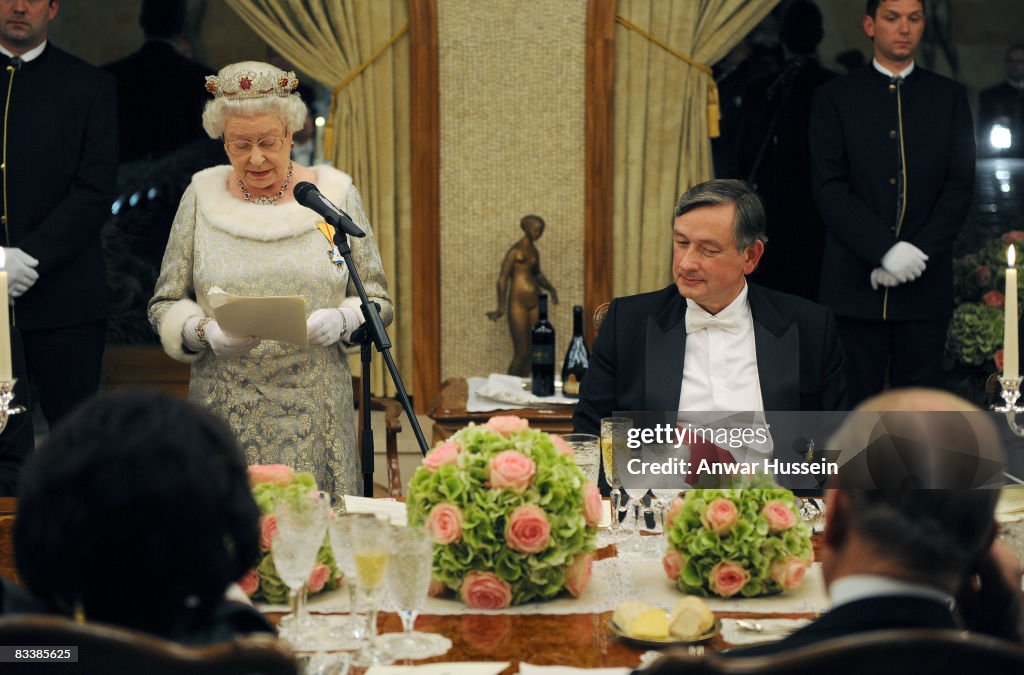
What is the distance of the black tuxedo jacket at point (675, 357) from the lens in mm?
2996

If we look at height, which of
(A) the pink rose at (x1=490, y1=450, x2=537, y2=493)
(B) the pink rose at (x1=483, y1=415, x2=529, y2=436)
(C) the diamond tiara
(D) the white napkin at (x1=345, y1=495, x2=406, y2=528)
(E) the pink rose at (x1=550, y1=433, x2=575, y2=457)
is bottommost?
(D) the white napkin at (x1=345, y1=495, x2=406, y2=528)

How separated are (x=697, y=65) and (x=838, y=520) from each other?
4021 millimetres

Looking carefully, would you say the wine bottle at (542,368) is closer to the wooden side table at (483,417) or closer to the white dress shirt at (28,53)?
the wooden side table at (483,417)

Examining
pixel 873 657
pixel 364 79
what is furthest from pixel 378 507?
pixel 364 79

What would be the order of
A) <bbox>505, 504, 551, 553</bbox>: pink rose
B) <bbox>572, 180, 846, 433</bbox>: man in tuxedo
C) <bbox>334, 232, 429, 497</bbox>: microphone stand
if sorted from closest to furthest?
<bbox>505, 504, 551, 553</bbox>: pink rose, <bbox>334, 232, 429, 497</bbox>: microphone stand, <bbox>572, 180, 846, 433</bbox>: man in tuxedo

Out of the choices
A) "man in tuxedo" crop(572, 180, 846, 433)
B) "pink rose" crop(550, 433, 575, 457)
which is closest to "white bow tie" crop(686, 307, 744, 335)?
"man in tuxedo" crop(572, 180, 846, 433)

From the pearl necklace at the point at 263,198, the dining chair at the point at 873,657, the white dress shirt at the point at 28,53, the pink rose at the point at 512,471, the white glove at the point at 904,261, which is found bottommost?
the dining chair at the point at 873,657

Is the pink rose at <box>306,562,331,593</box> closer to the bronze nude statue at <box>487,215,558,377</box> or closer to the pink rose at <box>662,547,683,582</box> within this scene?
the pink rose at <box>662,547,683,582</box>

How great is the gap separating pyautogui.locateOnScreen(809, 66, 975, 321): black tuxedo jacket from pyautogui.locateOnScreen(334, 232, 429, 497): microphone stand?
2.00 meters

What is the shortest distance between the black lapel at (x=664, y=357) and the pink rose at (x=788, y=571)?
3.45 feet

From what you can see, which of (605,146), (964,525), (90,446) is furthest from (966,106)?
(90,446)

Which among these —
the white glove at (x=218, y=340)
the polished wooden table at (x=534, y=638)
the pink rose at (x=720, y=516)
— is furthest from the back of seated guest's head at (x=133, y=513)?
the white glove at (x=218, y=340)

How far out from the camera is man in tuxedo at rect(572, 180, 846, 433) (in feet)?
9.72

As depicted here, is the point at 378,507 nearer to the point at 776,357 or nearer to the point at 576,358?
the point at 776,357
